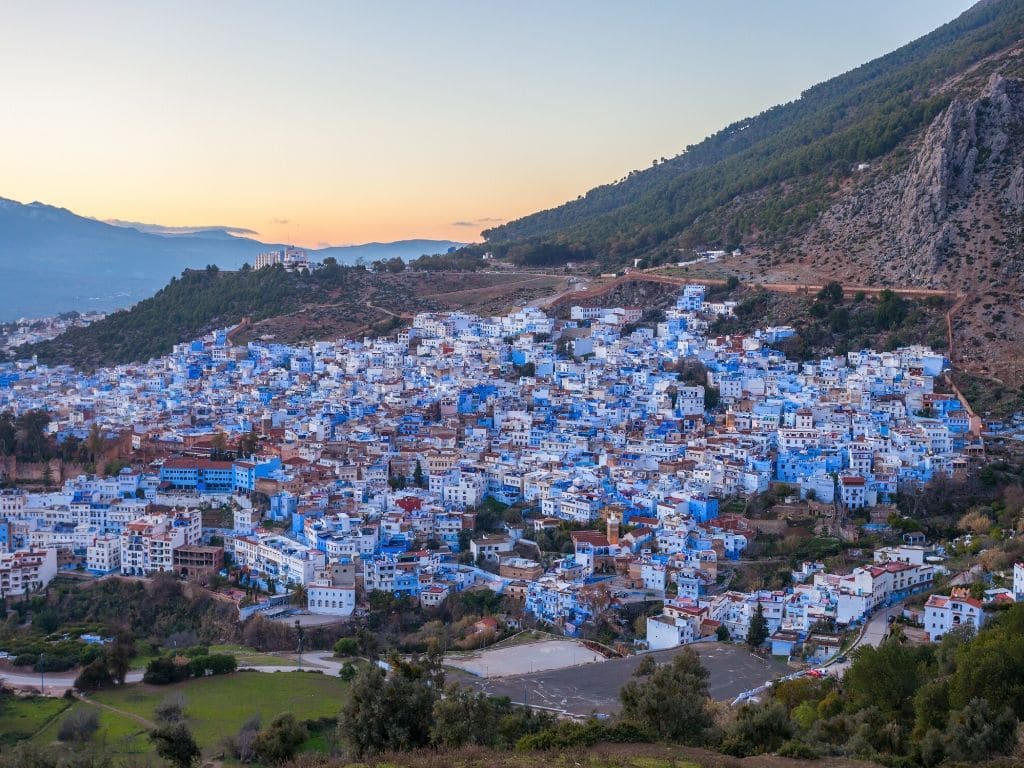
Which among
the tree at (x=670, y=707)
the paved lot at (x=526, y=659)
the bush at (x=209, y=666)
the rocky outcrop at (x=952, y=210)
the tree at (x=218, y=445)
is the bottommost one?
the paved lot at (x=526, y=659)

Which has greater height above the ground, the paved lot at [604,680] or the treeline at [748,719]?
the treeline at [748,719]

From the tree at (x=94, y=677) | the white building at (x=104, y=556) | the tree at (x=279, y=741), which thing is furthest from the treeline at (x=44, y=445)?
the tree at (x=279, y=741)

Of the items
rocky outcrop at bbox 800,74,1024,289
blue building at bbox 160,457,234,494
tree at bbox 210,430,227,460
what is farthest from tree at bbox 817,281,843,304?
blue building at bbox 160,457,234,494

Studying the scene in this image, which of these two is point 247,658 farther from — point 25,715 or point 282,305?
point 282,305

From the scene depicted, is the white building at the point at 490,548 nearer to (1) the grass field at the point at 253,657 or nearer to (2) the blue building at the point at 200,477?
(1) the grass field at the point at 253,657

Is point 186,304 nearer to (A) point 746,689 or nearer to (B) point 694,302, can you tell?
(B) point 694,302

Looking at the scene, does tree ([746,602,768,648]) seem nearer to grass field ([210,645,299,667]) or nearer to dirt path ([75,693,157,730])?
grass field ([210,645,299,667])

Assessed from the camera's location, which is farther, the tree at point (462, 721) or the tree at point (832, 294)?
the tree at point (832, 294)
